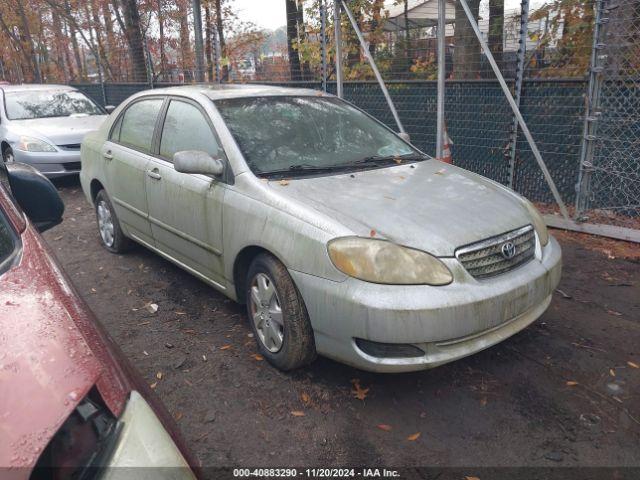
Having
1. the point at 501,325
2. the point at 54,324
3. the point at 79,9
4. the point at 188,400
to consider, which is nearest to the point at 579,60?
the point at 501,325

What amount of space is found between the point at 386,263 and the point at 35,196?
5.80 ft

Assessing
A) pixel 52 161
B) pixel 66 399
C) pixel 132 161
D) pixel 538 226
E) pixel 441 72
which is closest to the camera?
pixel 66 399

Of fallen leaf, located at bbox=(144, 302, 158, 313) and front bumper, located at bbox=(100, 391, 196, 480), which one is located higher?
front bumper, located at bbox=(100, 391, 196, 480)

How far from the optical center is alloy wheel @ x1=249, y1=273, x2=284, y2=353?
3141 millimetres

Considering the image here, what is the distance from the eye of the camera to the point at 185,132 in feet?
13.4

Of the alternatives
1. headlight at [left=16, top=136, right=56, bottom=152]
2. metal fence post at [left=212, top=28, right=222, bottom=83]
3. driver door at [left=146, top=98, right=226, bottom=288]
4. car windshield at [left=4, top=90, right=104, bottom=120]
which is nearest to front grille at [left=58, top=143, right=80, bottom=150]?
headlight at [left=16, top=136, right=56, bottom=152]

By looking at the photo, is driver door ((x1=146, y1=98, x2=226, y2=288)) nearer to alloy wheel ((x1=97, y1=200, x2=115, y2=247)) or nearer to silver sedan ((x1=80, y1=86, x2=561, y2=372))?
silver sedan ((x1=80, y1=86, x2=561, y2=372))

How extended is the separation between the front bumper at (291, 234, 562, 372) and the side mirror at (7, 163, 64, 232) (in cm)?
127

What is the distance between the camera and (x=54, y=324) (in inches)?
61.0

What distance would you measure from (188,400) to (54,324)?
164cm

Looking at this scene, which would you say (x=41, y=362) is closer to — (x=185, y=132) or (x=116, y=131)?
(x=185, y=132)

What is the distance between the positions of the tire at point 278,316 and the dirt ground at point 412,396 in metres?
0.15

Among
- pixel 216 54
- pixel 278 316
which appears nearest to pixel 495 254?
pixel 278 316

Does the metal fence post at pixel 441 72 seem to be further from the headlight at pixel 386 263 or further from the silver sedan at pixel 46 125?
the silver sedan at pixel 46 125
